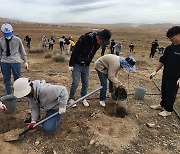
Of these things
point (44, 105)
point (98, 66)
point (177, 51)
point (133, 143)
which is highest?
point (177, 51)

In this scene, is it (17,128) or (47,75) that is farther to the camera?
(47,75)

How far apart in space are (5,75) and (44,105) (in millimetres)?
1494

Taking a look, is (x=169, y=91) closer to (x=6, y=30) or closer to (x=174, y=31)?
(x=174, y=31)

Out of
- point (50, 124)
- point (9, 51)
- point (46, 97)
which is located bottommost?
point (50, 124)

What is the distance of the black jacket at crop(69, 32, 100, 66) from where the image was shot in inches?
171

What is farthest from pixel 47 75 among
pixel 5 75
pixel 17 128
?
pixel 17 128

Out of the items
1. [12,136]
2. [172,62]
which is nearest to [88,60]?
[172,62]

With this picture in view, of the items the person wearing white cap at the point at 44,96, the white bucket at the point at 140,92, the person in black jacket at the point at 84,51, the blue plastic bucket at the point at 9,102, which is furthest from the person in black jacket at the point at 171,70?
the blue plastic bucket at the point at 9,102

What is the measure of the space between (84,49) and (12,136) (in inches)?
76.9

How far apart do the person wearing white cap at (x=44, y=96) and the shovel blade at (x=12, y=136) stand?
27cm

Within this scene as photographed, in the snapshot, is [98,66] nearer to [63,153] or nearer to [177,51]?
[177,51]

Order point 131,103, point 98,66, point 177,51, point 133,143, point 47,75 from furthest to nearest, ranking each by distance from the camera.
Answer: point 47,75 → point 131,103 → point 98,66 → point 177,51 → point 133,143

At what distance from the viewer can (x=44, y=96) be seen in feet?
11.3

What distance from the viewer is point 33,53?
14445 millimetres
